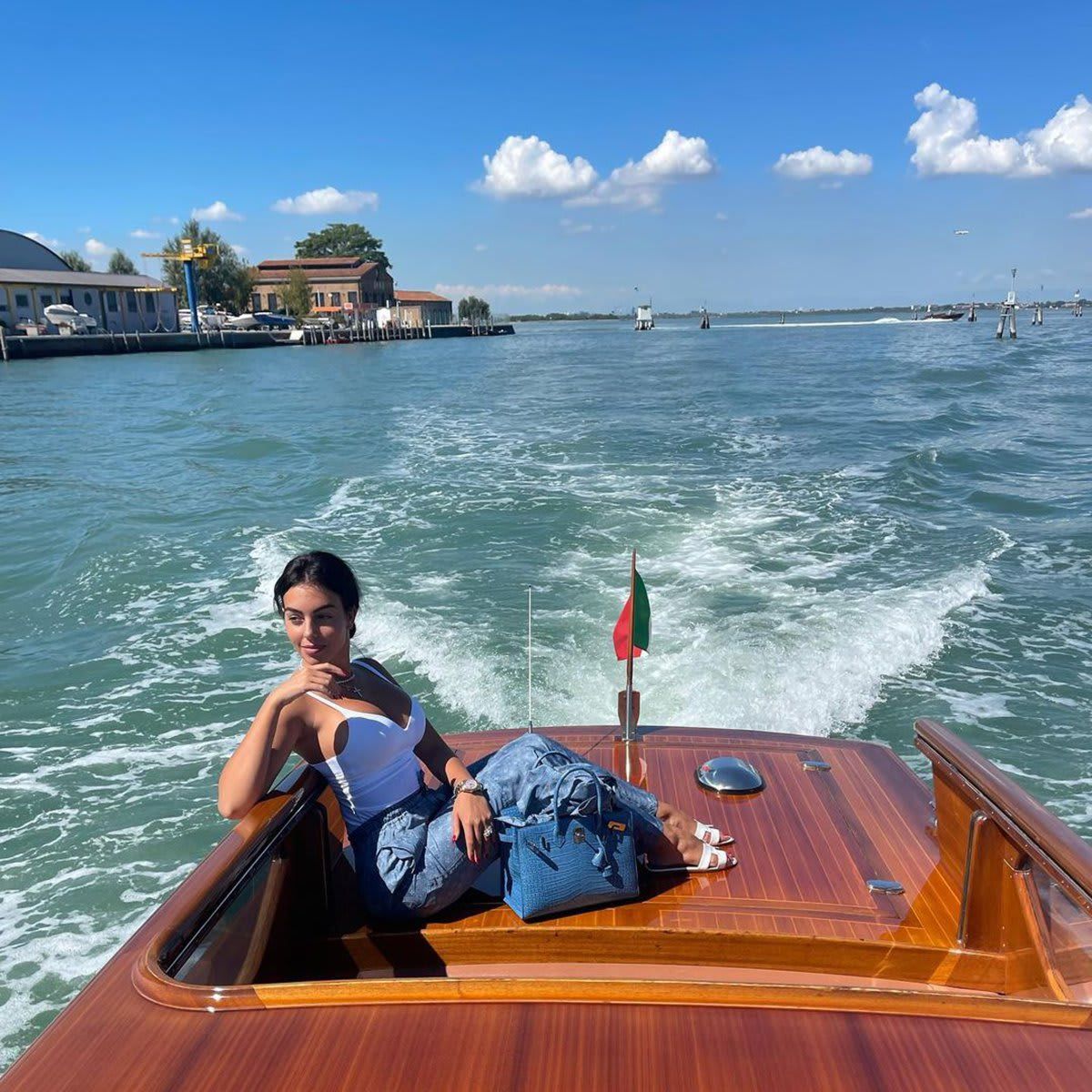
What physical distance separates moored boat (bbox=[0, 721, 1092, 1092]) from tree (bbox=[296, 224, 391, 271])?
100m

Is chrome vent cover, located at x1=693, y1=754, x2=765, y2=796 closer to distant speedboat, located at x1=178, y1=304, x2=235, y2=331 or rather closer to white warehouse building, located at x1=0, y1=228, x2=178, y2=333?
white warehouse building, located at x1=0, y1=228, x2=178, y2=333

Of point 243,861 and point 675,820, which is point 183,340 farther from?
point 243,861

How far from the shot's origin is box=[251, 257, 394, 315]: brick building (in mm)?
81938

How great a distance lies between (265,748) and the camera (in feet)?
6.27

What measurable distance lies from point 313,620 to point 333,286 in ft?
285

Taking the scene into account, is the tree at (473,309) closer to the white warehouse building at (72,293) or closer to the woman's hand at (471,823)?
the white warehouse building at (72,293)

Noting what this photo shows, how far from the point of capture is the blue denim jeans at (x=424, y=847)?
2.05m

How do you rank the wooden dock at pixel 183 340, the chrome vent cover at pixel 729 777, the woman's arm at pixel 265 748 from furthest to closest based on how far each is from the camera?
the wooden dock at pixel 183 340, the chrome vent cover at pixel 729 777, the woman's arm at pixel 265 748

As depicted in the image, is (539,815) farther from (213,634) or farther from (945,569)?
(945,569)

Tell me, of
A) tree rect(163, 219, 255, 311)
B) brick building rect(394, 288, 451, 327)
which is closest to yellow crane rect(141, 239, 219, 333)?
tree rect(163, 219, 255, 311)

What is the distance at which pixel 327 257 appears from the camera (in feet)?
311

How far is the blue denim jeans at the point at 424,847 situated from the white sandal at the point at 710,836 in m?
0.45

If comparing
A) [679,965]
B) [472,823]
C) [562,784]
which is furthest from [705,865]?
[472,823]

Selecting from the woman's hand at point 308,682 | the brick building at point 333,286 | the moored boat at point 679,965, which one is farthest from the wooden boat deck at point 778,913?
the brick building at point 333,286
